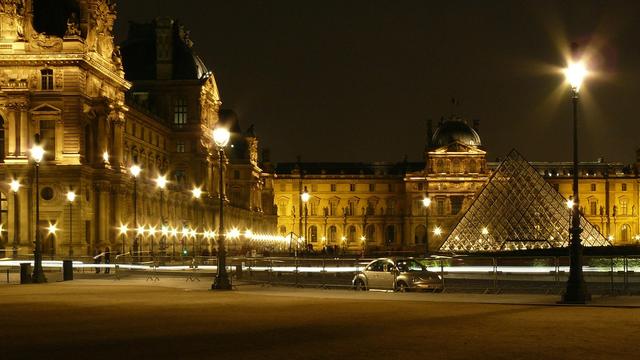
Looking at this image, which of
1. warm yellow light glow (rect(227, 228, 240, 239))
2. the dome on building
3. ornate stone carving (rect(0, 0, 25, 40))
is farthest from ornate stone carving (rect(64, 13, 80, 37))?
warm yellow light glow (rect(227, 228, 240, 239))

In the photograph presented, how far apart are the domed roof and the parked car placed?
4735 inches

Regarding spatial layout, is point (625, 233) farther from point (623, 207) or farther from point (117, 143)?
point (117, 143)

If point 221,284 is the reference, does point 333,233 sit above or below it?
above

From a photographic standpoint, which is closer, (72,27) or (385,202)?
(72,27)

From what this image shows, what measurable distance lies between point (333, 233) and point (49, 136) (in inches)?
4155

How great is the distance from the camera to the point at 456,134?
495 ft

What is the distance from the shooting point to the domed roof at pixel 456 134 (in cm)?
15075

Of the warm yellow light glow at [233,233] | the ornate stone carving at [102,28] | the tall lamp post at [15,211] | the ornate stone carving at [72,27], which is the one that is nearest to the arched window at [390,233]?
the warm yellow light glow at [233,233]

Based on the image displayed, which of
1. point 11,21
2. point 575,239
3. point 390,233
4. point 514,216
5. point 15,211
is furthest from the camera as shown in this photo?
point 390,233

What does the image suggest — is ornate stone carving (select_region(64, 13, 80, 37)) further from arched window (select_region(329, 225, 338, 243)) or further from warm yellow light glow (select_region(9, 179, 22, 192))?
arched window (select_region(329, 225, 338, 243))

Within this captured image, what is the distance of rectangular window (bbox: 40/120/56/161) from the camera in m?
56.2

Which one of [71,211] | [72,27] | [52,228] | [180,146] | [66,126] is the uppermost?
[72,27]

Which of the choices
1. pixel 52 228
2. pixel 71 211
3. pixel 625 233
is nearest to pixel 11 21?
pixel 71 211

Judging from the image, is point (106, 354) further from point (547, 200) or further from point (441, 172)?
point (441, 172)
